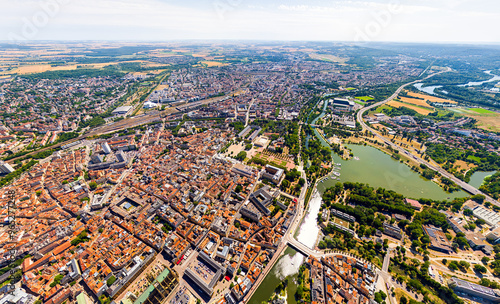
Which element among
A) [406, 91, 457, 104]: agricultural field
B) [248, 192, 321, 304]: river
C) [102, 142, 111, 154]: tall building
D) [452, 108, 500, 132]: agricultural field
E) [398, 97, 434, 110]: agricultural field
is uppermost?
[406, 91, 457, 104]: agricultural field

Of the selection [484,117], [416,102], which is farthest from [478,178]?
[416,102]

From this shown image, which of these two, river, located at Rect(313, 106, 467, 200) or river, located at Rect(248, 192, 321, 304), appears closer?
river, located at Rect(248, 192, 321, 304)

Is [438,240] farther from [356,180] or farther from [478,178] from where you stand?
[478,178]

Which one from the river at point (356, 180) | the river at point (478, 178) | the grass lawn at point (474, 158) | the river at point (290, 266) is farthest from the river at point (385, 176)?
the grass lawn at point (474, 158)

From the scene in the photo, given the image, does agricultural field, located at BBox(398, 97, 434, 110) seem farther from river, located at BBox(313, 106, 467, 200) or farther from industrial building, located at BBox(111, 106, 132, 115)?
industrial building, located at BBox(111, 106, 132, 115)

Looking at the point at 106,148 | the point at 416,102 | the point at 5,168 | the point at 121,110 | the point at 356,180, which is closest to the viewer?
the point at 5,168

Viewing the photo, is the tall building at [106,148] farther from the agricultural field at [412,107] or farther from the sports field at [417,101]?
the sports field at [417,101]

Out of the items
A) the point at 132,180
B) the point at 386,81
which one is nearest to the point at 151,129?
the point at 132,180

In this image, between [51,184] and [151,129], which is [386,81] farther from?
[51,184]

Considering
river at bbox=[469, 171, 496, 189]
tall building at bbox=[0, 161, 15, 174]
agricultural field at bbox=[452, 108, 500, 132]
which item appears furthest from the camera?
agricultural field at bbox=[452, 108, 500, 132]

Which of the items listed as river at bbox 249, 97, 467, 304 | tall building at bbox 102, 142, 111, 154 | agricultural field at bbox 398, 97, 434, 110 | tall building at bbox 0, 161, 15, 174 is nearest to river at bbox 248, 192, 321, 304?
river at bbox 249, 97, 467, 304

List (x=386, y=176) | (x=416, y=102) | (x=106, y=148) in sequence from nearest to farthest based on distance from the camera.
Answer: (x=386, y=176) < (x=106, y=148) < (x=416, y=102)
